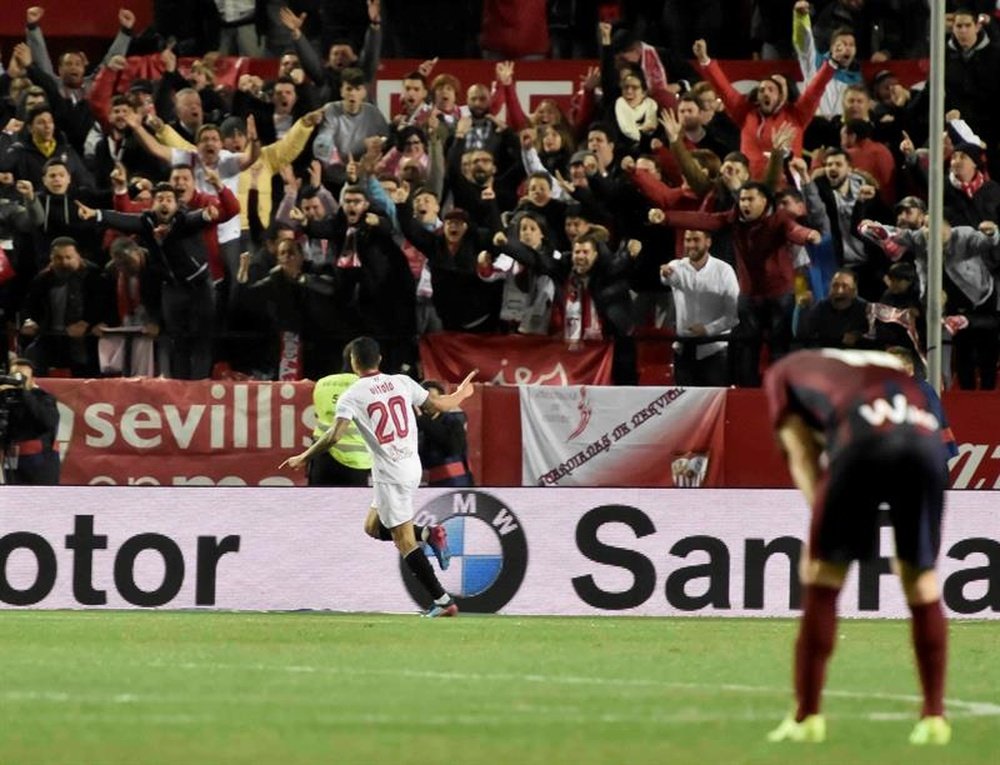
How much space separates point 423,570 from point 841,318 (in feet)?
15.5

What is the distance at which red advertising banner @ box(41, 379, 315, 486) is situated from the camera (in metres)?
19.7

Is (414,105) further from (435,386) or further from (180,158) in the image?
(435,386)

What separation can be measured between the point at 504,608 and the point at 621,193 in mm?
4477

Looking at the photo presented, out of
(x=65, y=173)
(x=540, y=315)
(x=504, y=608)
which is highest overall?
(x=65, y=173)

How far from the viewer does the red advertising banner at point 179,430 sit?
64.7 ft

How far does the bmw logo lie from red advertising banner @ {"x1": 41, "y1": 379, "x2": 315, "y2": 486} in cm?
228

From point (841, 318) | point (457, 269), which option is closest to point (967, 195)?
point (841, 318)

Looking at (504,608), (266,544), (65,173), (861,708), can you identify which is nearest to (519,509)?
(504,608)

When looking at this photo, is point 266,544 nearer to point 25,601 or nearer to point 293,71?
point 25,601

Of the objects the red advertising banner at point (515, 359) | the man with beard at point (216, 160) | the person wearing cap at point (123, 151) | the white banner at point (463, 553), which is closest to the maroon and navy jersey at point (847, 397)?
the white banner at point (463, 553)

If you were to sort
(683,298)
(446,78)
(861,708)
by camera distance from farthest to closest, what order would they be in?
1. (446,78)
2. (683,298)
3. (861,708)

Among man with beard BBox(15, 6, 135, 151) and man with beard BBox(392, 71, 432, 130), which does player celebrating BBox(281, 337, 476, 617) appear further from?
man with beard BBox(15, 6, 135, 151)

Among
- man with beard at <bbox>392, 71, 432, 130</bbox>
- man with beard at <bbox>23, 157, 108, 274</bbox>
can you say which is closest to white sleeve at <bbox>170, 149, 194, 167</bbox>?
man with beard at <bbox>23, 157, 108, 274</bbox>

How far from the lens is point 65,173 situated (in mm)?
20281
